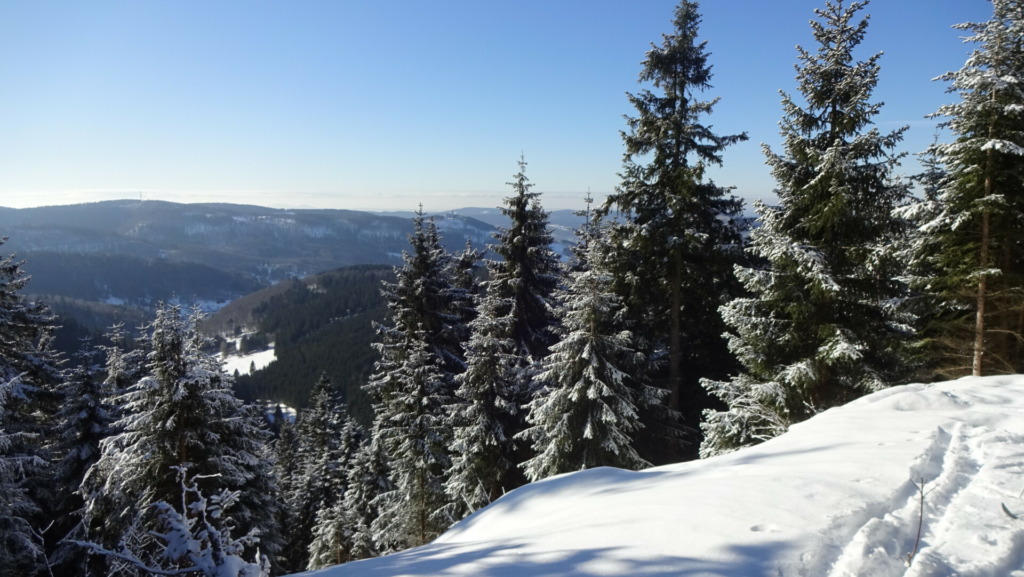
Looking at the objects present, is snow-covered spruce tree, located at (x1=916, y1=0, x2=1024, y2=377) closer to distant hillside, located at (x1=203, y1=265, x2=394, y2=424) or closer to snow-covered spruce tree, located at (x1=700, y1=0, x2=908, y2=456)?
snow-covered spruce tree, located at (x1=700, y1=0, x2=908, y2=456)

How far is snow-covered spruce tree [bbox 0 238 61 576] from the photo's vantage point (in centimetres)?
1165

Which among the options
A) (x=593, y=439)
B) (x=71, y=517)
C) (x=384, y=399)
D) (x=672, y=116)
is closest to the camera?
(x=593, y=439)

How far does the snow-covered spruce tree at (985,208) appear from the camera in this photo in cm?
973

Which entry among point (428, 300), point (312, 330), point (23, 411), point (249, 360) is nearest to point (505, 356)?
point (428, 300)

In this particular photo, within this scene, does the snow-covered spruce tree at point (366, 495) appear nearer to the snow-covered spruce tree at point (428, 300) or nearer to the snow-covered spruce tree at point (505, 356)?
the snow-covered spruce tree at point (428, 300)

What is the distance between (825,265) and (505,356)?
29.1ft

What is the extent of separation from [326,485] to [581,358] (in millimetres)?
25832

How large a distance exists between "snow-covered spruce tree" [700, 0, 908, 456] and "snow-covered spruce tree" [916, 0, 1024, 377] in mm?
1364

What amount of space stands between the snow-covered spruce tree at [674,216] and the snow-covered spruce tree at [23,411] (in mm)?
16420

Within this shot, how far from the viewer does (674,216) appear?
1382 cm

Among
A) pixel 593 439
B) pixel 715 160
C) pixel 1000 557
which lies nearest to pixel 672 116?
pixel 715 160

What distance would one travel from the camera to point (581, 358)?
13.0 m

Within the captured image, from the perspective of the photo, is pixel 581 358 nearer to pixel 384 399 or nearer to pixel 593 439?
pixel 593 439

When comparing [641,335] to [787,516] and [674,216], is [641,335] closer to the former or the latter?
[674,216]
